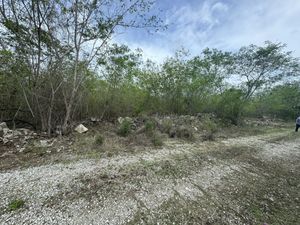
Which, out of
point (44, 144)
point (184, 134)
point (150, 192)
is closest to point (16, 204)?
point (150, 192)

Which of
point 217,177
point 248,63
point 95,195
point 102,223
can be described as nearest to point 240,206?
point 217,177

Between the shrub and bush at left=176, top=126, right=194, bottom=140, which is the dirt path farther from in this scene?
bush at left=176, top=126, right=194, bottom=140

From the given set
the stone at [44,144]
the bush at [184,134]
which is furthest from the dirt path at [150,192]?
the bush at [184,134]

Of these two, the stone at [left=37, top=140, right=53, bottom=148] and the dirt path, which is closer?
the dirt path

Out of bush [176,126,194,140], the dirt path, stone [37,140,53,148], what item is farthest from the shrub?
bush [176,126,194,140]

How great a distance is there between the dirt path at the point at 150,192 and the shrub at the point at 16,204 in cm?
5

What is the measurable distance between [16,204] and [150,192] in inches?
69.7

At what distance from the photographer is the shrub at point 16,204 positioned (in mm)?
1831

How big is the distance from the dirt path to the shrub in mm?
51

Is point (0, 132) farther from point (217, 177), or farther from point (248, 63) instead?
point (248, 63)

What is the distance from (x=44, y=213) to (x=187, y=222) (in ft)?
5.72

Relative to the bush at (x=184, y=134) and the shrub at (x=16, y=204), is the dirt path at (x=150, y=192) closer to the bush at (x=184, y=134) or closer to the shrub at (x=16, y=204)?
the shrub at (x=16, y=204)

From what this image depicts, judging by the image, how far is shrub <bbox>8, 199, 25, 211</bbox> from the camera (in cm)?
183

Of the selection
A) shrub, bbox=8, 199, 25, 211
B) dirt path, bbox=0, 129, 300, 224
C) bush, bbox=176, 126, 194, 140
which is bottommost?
dirt path, bbox=0, 129, 300, 224
